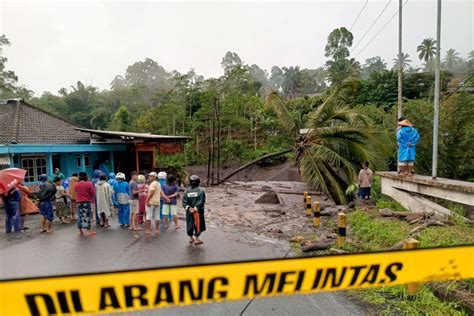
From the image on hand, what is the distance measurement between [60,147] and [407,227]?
14149 millimetres

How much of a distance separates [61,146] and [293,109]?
61.7 feet

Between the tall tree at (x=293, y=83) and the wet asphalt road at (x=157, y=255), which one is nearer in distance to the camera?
the wet asphalt road at (x=157, y=255)

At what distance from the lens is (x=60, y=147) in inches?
563

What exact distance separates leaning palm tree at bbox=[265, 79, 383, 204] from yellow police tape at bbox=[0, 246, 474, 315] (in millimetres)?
10370

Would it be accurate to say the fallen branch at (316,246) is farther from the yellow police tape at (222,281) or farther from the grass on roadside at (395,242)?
the yellow police tape at (222,281)

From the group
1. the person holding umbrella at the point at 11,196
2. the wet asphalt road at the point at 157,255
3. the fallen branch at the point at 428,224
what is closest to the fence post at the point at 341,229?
the wet asphalt road at the point at 157,255

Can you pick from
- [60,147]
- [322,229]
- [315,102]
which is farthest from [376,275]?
[315,102]

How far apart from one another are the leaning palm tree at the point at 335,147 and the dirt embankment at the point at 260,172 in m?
8.77

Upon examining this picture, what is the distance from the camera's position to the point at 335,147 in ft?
41.5

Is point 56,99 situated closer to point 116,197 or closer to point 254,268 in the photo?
point 116,197

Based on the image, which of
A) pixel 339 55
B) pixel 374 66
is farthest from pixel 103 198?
pixel 374 66

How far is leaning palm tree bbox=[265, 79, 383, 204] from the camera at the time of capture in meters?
12.0

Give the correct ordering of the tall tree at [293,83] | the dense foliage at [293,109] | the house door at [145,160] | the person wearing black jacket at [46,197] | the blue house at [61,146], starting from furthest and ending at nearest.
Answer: the tall tree at [293,83], the house door at [145,160], the blue house at [61,146], the dense foliage at [293,109], the person wearing black jacket at [46,197]

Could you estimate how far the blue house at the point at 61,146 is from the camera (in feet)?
44.4
